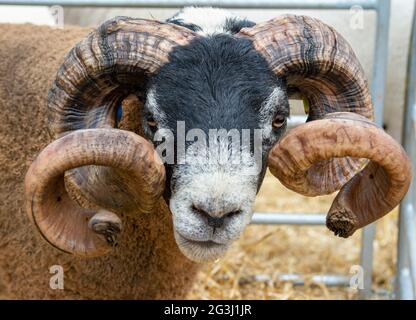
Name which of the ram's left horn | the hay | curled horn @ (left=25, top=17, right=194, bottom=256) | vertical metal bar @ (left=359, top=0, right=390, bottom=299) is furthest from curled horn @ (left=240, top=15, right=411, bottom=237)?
the hay

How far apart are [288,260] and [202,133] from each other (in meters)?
3.20

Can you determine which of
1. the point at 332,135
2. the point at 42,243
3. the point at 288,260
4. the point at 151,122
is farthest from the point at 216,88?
the point at 288,260

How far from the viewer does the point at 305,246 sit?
570 cm

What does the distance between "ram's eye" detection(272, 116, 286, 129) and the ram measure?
0.01 metres

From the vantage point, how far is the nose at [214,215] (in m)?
2.38

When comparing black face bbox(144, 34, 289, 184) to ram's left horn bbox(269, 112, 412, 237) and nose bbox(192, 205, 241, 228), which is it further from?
nose bbox(192, 205, 241, 228)

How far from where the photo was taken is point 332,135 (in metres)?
2.44

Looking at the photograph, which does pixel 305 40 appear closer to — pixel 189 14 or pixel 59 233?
pixel 189 14

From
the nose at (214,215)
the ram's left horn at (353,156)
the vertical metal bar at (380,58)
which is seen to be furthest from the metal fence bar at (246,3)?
the nose at (214,215)

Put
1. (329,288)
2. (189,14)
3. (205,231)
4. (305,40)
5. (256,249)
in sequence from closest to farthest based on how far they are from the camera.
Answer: (205,231)
(305,40)
(189,14)
(329,288)
(256,249)
